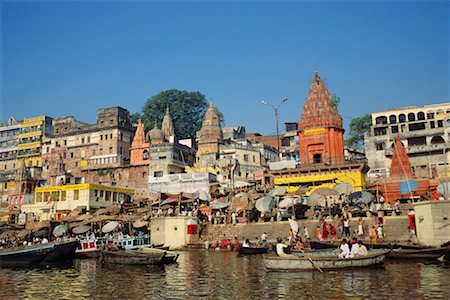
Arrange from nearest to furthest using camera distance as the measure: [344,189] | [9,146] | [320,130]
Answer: [344,189], [320,130], [9,146]

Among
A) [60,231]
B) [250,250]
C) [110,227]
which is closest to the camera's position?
[250,250]

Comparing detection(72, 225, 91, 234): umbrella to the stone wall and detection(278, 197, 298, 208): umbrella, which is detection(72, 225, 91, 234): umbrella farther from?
detection(278, 197, 298, 208): umbrella

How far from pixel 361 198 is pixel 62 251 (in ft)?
60.5

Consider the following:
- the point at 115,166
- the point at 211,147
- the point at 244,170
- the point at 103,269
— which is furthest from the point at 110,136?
the point at 103,269

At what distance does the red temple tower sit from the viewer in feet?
132

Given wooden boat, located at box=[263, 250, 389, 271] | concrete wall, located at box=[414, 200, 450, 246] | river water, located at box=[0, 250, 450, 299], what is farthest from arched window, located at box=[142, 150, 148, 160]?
wooden boat, located at box=[263, 250, 389, 271]

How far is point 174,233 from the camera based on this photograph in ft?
98.8

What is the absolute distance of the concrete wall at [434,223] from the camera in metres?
21.2

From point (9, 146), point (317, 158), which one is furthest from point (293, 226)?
point (9, 146)

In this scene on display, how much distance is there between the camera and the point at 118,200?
49.6 meters

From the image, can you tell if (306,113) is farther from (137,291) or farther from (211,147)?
(137,291)

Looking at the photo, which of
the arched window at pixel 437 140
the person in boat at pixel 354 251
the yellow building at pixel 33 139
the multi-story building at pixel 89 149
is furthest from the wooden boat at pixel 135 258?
the yellow building at pixel 33 139

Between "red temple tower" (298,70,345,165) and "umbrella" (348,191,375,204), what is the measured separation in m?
10.7

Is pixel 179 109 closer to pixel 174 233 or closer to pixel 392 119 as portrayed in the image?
pixel 392 119
